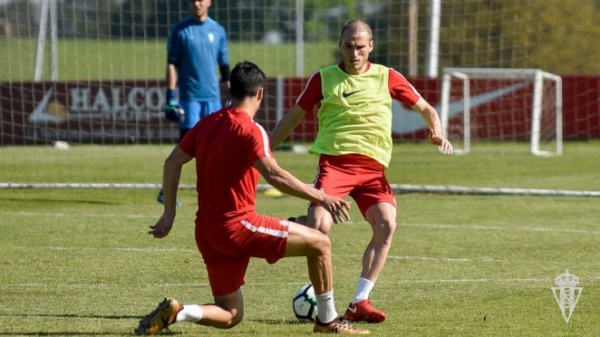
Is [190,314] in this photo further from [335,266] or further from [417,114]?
[417,114]

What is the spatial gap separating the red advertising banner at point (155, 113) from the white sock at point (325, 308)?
19879 mm

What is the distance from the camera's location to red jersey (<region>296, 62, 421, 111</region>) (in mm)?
8336

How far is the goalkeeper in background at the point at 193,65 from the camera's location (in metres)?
14.3

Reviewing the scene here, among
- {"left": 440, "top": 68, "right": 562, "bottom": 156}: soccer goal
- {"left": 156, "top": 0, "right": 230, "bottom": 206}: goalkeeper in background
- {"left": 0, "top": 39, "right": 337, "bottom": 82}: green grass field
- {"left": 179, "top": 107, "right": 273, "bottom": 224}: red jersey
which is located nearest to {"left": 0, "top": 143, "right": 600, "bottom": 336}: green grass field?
{"left": 179, "top": 107, "right": 273, "bottom": 224}: red jersey

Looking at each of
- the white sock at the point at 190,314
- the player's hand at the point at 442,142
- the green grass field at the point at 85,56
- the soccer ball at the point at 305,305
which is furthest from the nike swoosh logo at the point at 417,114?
the white sock at the point at 190,314

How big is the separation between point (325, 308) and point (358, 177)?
1.31 metres

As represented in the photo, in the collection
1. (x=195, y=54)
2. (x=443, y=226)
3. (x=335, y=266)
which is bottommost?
(x=443, y=226)

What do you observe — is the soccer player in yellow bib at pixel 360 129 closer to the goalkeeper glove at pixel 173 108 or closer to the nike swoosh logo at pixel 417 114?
the goalkeeper glove at pixel 173 108

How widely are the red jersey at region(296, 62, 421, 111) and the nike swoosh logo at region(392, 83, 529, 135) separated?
18.2 metres

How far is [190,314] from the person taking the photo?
261 inches

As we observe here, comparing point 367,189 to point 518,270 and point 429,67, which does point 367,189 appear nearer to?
point 518,270

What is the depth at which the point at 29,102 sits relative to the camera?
27.2 m

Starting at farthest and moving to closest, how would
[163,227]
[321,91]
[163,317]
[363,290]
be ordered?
1. [321,91]
2. [363,290]
3. [163,227]
4. [163,317]

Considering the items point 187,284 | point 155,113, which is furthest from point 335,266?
point 155,113
